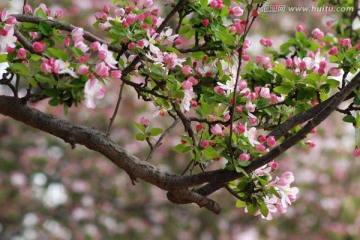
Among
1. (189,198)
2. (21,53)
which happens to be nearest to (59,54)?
(21,53)

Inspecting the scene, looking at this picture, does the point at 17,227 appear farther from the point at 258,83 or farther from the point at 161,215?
the point at 258,83

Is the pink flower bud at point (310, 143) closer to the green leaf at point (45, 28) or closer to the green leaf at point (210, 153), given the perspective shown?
the green leaf at point (210, 153)

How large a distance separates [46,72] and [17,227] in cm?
359

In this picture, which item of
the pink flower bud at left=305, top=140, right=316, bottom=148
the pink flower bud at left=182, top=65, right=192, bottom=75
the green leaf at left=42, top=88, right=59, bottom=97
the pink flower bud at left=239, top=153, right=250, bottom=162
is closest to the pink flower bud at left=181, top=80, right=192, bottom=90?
the pink flower bud at left=182, top=65, right=192, bottom=75

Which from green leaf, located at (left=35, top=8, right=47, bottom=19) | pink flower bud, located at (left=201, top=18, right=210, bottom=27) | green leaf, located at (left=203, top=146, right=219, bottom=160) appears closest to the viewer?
green leaf, located at (left=203, top=146, right=219, bottom=160)

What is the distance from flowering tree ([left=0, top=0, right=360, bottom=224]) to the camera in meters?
1.45

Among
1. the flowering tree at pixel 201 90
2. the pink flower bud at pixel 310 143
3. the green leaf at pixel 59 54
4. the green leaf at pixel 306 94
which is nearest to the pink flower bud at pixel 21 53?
the flowering tree at pixel 201 90

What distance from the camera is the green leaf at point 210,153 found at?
1509 mm

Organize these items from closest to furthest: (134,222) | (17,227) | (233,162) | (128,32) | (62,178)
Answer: (233,162)
(128,32)
(17,227)
(62,178)
(134,222)

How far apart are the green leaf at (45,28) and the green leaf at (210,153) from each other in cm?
49

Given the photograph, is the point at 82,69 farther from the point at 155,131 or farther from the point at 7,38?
the point at 155,131

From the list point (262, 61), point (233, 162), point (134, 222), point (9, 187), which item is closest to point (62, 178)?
point (9, 187)

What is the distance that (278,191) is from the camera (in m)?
1.56

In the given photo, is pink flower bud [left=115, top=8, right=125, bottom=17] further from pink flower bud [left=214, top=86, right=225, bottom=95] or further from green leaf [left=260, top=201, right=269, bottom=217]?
green leaf [left=260, top=201, right=269, bottom=217]
